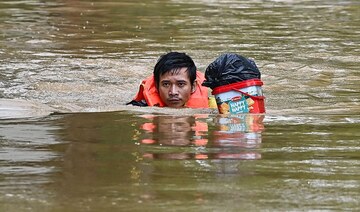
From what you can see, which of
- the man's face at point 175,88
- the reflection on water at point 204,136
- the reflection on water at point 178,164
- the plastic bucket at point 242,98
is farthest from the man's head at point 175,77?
the reflection on water at point 178,164

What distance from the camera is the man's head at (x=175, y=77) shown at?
8.03 m

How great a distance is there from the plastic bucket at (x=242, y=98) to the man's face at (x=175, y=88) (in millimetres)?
785

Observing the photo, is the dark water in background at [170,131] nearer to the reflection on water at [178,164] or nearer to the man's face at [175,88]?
the reflection on water at [178,164]

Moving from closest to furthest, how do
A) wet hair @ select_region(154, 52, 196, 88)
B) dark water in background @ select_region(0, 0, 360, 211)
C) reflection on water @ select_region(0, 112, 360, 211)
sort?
reflection on water @ select_region(0, 112, 360, 211) → dark water in background @ select_region(0, 0, 360, 211) → wet hair @ select_region(154, 52, 196, 88)

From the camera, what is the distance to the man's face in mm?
7980

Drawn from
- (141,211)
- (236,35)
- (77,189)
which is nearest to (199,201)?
(141,211)

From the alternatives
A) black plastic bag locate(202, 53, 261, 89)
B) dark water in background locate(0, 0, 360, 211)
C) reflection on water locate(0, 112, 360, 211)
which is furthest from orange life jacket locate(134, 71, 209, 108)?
reflection on water locate(0, 112, 360, 211)

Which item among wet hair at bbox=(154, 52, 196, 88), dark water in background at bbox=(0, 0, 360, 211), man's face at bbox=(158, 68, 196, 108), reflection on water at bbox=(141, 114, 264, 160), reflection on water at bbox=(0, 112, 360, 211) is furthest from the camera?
wet hair at bbox=(154, 52, 196, 88)

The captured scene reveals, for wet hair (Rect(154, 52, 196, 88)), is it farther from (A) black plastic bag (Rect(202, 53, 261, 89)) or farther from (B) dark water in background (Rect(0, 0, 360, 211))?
(A) black plastic bag (Rect(202, 53, 261, 89))

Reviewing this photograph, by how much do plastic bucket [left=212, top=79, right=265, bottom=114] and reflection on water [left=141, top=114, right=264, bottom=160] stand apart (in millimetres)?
200

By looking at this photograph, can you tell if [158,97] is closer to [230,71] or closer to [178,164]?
[230,71]

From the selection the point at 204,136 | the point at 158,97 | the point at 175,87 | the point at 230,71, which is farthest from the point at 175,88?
the point at 204,136

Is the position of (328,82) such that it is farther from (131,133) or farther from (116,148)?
(116,148)

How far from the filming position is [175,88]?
8086mm
